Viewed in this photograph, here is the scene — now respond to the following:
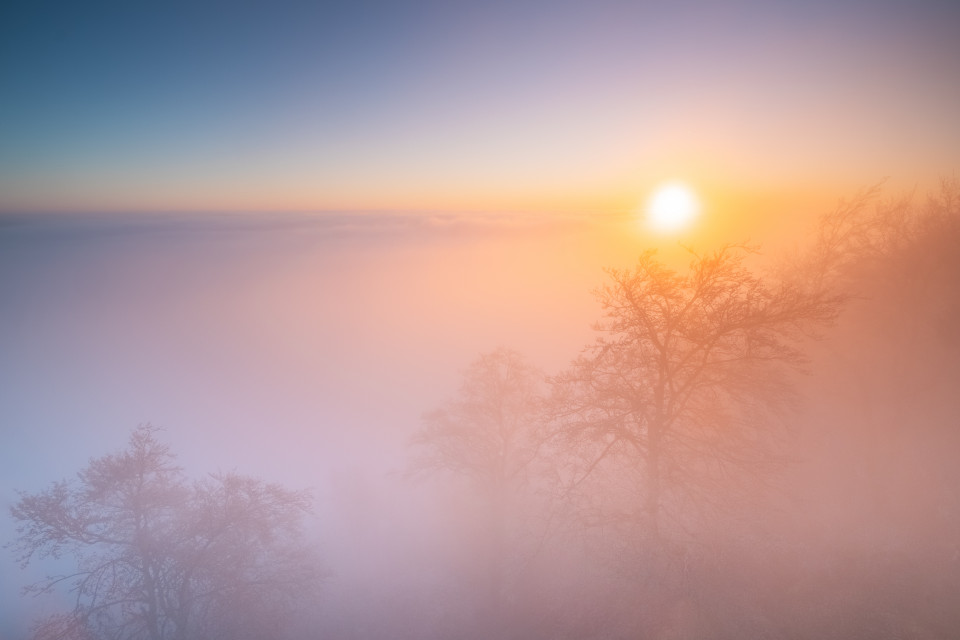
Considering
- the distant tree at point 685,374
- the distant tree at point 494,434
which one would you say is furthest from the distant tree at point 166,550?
the distant tree at point 685,374

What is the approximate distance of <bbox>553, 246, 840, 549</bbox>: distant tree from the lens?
8117mm

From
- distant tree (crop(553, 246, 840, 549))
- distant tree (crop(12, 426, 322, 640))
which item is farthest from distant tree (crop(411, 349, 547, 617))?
distant tree (crop(12, 426, 322, 640))

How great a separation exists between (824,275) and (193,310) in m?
179

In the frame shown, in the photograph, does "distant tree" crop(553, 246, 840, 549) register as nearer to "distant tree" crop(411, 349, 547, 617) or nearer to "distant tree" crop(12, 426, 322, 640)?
"distant tree" crop(411, 349, 547, 617)

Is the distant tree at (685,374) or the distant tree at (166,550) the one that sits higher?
the distant tree at (685,374)

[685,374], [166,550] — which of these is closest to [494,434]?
[685,374]

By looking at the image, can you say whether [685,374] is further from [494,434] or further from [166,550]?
[166,550]

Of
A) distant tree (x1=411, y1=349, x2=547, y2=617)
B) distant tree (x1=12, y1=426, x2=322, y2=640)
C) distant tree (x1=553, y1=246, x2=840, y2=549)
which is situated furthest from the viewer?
distant tree (x1=411, y1=349, x2=547, y2=617)

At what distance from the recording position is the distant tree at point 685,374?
8.12 m

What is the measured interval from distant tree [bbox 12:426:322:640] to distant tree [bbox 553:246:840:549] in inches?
Result: 331

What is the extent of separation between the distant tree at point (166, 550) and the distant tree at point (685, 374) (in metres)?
8.41

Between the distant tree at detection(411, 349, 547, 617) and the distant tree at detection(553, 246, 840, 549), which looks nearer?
the distant tree at detection(553, 246, 840, 549)

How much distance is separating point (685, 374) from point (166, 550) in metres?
12.7

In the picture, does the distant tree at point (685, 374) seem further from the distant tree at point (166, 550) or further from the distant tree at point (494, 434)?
the distant tree at point (166, 550)
